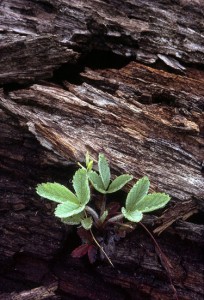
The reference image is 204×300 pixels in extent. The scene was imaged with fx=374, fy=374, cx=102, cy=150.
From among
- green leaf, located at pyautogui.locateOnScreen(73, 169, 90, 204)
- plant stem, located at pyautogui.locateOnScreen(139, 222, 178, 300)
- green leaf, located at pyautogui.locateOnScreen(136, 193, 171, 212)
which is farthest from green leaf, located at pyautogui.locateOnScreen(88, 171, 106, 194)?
plant stem, located at pyautogui.locateOnScreen(139, 222, 178, 300)

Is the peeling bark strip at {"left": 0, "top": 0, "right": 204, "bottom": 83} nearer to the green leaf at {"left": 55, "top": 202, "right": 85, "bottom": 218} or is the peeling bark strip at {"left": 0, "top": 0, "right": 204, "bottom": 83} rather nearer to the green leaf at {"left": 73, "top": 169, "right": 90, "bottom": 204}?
the green leaf at {"left": 73, "top": 169, "right": 90, "bottom": 204}

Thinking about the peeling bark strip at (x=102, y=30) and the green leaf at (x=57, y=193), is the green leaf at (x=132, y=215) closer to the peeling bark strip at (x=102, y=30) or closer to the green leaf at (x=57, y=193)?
the green leaf at (x=57, y=193)

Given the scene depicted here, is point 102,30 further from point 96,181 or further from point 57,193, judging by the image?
point 57,193

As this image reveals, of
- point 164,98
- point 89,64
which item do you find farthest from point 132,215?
point 89,64

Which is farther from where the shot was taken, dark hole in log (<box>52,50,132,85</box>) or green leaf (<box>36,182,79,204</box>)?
dark hole in log (<box>52,50,132,85</box>)

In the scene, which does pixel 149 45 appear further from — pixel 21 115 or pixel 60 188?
pixel 60 188

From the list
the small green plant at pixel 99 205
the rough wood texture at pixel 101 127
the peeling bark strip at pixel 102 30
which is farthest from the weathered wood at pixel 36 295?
the peeling bark strip at pixel 102 30

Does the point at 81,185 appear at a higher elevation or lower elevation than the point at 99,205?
higher
